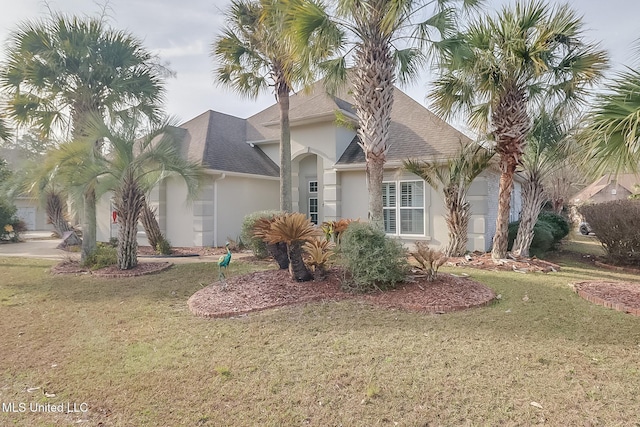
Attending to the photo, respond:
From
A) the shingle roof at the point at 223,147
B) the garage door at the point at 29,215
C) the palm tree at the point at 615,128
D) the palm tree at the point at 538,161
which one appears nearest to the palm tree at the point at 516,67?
the palm tree at the point at 538,161

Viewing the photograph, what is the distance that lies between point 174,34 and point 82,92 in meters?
3.40

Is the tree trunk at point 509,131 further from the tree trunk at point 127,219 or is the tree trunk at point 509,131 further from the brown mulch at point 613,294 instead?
the tree trunk at point 127,219

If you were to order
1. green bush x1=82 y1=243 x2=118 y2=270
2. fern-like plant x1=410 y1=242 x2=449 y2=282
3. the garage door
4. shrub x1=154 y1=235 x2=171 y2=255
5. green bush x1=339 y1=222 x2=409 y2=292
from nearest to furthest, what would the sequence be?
green bush x1=339 y1=222 x2=409 y2=292 → fern-like plant x1=410 y1=242 x2=449 y2=282 → green bush x1=82 y1=243 x2=118 y2=270 → shrub x1=154 y1=235 x2=171 y2=255 → the garage door

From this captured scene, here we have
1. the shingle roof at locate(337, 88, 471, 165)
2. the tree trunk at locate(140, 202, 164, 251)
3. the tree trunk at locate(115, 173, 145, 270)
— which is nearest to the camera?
the tree trunk at locate(115, 173, 145, 270)

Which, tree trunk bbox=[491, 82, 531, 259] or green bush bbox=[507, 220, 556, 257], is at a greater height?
tree trunk bbox=[491, 82, 531, 259]

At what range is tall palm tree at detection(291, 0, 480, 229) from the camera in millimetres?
7711

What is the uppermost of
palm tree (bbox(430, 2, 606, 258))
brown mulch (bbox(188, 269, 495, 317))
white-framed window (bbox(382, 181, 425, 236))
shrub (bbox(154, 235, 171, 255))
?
palm tree (bbox(430, 2, 606, 258))

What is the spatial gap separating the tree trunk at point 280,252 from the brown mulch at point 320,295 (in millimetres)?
650

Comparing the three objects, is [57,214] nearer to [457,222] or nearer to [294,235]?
[294,235]

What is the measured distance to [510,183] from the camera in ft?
31.9

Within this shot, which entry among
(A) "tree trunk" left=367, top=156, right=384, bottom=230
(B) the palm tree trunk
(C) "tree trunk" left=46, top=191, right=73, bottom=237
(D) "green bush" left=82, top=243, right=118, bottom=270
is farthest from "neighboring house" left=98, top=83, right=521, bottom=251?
(A) "tree trunk" left=367, top=156, right=384, bottom=230

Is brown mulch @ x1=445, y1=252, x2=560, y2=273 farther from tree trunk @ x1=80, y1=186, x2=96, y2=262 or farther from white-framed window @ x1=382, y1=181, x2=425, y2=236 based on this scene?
tree trunk @ x1=80, y1=186, x2=96, y2=262

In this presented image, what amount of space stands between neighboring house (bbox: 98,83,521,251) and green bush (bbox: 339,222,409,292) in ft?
18.6

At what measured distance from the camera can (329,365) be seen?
3859mm
